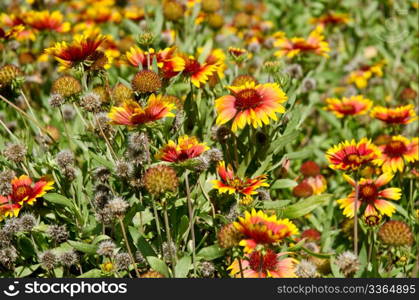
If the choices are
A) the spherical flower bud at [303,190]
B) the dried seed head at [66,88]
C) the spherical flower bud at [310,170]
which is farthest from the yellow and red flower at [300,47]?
the dried seed head at [66,88]

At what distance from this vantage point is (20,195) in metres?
2.01

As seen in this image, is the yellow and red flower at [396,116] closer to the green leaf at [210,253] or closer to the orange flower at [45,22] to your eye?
the green leaf at [210,253]

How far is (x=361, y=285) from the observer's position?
1.83 m

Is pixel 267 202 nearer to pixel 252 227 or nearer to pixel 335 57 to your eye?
pixel 252 227

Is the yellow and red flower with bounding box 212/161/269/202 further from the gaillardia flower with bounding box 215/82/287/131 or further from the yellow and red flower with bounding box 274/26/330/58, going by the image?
the yellow and red flower with bounding box 274/26/330/58

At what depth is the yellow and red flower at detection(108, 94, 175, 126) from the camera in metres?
1.75

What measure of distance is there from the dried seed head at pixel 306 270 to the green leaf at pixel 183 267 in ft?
1.28

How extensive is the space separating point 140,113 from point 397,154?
1.33 metres

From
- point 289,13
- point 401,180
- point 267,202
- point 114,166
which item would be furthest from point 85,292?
point 289,13

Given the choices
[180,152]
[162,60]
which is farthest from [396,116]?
[180,152]

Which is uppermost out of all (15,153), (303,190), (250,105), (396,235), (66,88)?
(66,88)

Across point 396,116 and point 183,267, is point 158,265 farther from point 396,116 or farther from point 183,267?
point 396,116

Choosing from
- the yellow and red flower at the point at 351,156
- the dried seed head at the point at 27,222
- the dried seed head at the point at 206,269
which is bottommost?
the dried seed head at the point at 206,269

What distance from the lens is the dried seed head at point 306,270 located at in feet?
6.44
